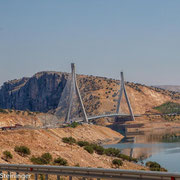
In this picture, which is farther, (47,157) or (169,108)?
(169,108)

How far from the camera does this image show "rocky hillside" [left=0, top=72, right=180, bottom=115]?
429ft

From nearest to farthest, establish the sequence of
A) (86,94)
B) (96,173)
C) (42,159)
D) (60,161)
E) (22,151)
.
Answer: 1. (96,173)
2. (42,159)
3. (60,161)
4. (22,151)
5. (86,94)

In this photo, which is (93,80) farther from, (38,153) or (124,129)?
(38,153)

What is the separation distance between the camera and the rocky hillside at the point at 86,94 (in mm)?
130875

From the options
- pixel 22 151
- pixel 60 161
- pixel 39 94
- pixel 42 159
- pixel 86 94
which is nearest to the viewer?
pixel 42 159

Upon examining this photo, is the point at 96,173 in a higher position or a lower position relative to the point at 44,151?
higher

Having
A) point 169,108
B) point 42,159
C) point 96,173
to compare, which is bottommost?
point 42,159

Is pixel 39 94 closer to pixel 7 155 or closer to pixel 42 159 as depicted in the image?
pixel 42 159

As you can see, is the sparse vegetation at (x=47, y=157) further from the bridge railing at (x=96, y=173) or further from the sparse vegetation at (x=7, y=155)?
the bridge railing at (x=96, y=173)

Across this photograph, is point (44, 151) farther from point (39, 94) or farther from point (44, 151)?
point (39, 94)

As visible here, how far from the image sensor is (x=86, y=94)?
140 meters

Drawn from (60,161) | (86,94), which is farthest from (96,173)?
(86,94)

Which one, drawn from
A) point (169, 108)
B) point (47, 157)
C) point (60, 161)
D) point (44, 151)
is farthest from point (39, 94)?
point (60, 161)

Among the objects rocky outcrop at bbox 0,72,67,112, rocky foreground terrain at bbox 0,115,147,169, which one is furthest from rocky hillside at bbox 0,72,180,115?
rocky foreground terrain at bbox 0,115,147,169
